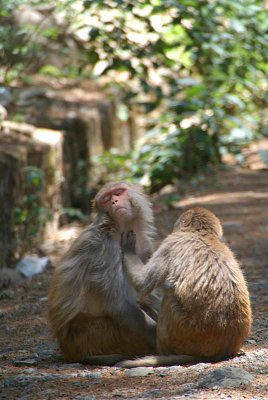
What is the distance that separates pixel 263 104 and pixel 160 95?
13.6ft

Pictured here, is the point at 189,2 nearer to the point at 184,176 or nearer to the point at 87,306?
the point at 184,176

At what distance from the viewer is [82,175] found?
11.3m

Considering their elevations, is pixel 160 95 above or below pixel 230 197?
above

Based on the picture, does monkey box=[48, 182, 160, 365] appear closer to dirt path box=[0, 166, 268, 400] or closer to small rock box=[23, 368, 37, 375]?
dirt path box=[0, 166, 268, 400]

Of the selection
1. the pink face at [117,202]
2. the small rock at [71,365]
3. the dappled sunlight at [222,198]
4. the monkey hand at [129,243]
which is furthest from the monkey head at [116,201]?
the dappled sunlight at [222,198]

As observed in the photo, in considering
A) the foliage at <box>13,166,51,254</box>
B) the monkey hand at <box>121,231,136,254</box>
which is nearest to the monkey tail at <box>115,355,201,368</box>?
the monkey hand at <box>121,231,136,254</box>

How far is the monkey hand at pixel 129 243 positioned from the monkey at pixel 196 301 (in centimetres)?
32

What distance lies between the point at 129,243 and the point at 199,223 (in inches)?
19.3

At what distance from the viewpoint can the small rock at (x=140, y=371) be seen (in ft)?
14.8

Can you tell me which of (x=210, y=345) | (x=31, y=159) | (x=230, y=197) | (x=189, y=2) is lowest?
(x=210, y=345)

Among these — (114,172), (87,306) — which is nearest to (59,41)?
(114,172)

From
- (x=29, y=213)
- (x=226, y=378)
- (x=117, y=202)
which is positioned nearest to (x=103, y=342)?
(x=117, y=202)

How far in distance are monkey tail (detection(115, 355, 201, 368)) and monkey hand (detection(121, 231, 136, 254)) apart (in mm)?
728

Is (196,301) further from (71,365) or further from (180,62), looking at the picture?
(180,62)
